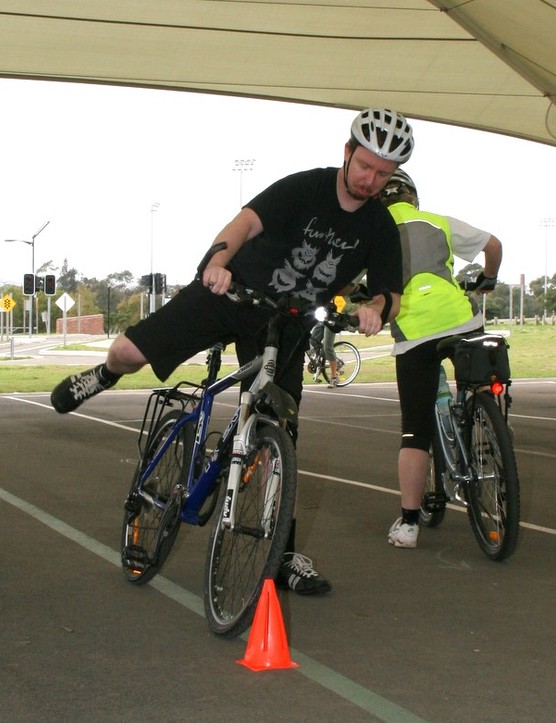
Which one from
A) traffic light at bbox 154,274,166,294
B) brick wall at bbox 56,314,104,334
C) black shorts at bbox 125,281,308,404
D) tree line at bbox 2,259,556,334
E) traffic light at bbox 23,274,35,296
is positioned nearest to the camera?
black shorts at bbox 125,281,308,404

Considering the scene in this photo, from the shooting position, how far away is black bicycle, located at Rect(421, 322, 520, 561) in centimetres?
589

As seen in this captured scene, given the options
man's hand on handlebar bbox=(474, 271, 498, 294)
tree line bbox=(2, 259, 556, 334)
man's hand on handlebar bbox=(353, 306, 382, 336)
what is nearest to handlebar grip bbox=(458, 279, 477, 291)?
man's hand on handlebar bbox=(474, 271, 498, 294)

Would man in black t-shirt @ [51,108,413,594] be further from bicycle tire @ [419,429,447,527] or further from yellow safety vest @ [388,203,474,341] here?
bicycle tire @ [419,429,447,527]

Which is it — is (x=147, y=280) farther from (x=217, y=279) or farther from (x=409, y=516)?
(x=217, y=279)

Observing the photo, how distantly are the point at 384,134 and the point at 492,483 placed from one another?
2.10 metres

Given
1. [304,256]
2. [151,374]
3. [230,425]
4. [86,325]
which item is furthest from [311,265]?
[86,325]

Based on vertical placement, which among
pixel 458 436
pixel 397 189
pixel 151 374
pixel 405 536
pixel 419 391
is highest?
pixel 397 189

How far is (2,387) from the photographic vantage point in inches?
896

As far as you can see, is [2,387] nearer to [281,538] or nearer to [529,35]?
[529,35]

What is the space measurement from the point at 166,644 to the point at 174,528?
2.72ft

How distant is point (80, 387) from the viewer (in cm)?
552

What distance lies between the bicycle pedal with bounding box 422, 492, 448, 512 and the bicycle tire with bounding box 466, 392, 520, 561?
0.47 metres

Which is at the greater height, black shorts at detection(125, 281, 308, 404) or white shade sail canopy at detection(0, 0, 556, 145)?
white shade sail canopy at detection(0, 0, 556, 145)

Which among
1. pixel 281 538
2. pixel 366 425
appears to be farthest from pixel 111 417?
pixel 281 538
